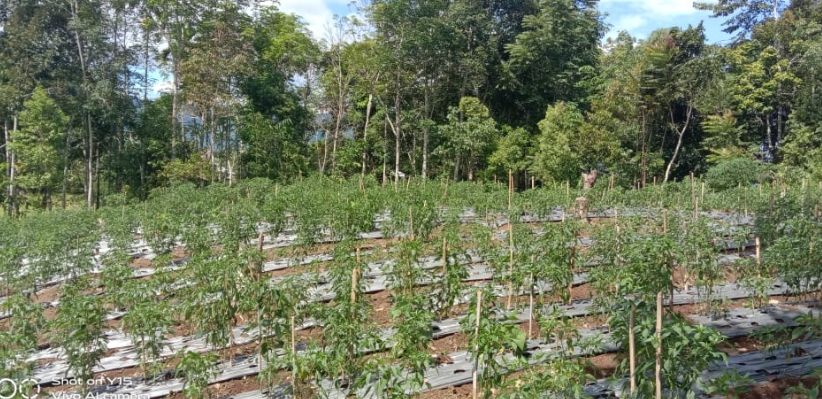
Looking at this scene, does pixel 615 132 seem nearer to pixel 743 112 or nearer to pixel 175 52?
pixel 743 112

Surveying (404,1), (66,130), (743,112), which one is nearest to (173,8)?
(66,130)

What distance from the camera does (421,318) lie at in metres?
3.63

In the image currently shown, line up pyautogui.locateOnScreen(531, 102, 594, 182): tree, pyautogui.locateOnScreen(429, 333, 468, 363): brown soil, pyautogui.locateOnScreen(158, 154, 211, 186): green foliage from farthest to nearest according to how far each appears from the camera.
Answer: pyautogui.locateOnScreen(158, 154, 211, 186): green foliage → pyautogui.locateOnScreen(531, 102, 594, 182): tree → pyautogui.locateOnScreen(429, 333, 468, 363): brown soil

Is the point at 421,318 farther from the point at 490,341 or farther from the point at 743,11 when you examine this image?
the point at 743,11

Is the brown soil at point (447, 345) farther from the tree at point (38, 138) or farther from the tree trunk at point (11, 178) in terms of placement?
the tree trunk at point (11, 178)

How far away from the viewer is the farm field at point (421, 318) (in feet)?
11.0

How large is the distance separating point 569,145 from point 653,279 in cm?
1596

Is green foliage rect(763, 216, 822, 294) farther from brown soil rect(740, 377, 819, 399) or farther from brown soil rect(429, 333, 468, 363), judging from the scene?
brown soil rect(429, 333, 468, 363)

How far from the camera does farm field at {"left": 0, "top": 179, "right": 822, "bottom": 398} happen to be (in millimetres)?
3342

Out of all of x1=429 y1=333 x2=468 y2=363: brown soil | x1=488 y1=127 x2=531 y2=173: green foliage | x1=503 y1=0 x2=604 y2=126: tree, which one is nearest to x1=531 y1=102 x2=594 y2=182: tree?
x1=488 y1=127 x2=531 y2=173: green foliage

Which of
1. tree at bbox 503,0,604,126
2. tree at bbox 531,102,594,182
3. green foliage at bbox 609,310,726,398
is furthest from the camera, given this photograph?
tree at bbox 503,0,604,126

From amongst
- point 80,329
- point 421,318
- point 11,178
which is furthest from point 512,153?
point 11,178

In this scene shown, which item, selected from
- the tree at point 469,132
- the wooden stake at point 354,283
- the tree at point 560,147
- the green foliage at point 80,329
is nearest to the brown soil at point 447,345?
the wooden stake at point 354,283

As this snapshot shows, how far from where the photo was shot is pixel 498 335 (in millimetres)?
3189
